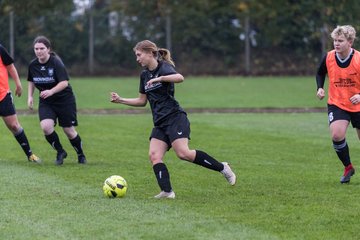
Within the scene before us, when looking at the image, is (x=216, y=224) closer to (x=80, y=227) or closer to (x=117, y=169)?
(x=80, y=227)

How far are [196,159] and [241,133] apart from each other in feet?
27.2

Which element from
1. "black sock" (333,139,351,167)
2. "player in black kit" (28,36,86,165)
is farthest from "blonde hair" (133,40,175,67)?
"player in black kit" (28,36,86,165)

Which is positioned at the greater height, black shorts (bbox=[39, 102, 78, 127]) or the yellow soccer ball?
black shorts (bbox=[39, 102, 78, 127])

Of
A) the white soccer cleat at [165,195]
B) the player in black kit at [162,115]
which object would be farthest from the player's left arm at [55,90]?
the white soccer cleat at [165,195]

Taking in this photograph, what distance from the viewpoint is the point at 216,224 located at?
24.6 ft

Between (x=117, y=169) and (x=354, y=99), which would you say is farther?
(x=117, y=169)

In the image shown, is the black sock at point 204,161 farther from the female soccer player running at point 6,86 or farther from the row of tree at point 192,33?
the row of tree at point 192,33

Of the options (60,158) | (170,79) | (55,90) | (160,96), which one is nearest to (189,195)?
(160,96)

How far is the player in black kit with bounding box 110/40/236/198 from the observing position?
9.08 meters

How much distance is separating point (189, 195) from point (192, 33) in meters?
34.2

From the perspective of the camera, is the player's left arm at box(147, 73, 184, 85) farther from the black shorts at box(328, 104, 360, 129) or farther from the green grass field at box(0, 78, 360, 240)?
the black shorts at box(328, 104, 360, 129)

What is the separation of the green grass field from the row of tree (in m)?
24.8

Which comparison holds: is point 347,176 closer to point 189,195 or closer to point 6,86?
point 189,195

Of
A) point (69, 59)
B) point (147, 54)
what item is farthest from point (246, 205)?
point (69, 59)
